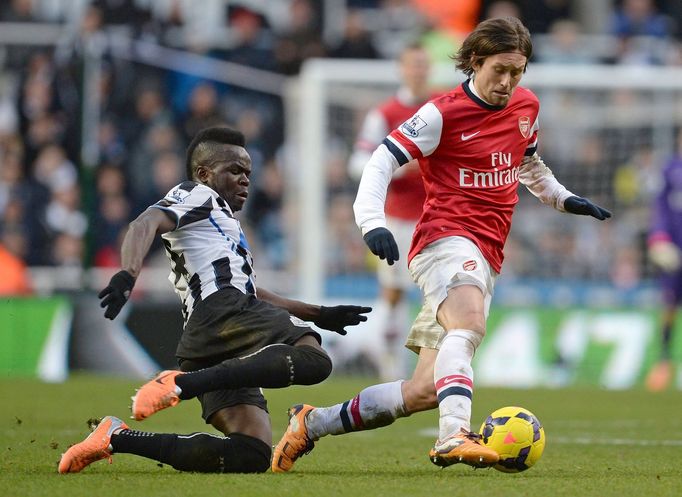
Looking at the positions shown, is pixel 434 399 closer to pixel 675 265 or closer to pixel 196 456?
pixel 196 456

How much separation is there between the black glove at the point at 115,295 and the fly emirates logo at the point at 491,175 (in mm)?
1812

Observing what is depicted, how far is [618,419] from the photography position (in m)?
9.30

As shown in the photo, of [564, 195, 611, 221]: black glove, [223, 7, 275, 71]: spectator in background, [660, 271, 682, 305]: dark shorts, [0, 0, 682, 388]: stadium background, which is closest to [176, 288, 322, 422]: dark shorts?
[564, 195, 611, 221]: black glove

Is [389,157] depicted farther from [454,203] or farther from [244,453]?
[244,453]

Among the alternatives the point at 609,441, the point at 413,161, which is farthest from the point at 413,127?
the point at 413,161

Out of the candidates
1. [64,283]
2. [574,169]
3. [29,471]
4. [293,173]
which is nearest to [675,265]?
[574,169]

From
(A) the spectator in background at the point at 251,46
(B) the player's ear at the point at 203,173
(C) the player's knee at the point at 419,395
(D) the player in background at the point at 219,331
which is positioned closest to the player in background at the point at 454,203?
(C) the player's knee at the point at 419,395

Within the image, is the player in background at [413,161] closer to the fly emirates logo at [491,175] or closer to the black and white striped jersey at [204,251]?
the fly emirates logo at [491,175]

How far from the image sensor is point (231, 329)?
215 inches

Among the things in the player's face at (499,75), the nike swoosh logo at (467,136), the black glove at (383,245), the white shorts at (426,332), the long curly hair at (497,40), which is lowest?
the white shorts at (426,332)

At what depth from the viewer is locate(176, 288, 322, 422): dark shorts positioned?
215 inches

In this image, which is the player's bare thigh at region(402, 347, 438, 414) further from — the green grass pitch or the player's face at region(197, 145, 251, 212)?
the player's face at region(197, 145, 251, 212)

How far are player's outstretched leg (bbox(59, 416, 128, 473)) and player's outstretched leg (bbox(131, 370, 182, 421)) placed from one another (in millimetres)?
498

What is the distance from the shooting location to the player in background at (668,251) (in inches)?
515
